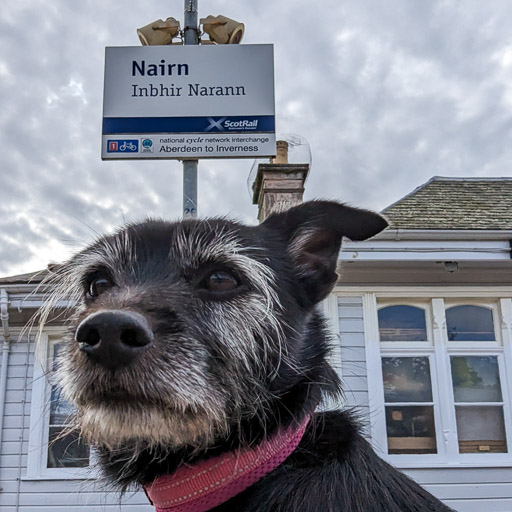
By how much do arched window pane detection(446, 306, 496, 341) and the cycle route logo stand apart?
14.0ft

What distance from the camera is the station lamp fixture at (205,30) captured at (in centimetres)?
480

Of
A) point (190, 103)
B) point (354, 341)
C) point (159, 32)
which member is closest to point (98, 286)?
point (190, 103)

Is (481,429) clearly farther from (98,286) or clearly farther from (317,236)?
(98,286)

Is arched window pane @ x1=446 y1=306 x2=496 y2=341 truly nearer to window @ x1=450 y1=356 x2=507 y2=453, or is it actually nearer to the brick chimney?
window @ x1=450 y1=356 x2=507 y2=453

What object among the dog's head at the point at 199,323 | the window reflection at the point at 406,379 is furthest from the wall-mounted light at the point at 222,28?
the window reflection at the point at 406,379

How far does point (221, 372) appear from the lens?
1.62 meters

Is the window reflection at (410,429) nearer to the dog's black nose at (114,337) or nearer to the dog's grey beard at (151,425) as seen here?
the dog's grey beard at (151,425)

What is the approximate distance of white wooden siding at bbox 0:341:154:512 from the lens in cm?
657

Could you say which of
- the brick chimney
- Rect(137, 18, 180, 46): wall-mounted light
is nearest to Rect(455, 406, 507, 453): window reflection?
the brick chimney

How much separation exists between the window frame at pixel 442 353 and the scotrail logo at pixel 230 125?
2.81 m

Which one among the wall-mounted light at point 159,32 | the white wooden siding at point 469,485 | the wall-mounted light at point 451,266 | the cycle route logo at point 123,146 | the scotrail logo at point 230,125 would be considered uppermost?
the wall-mounted light at point 159,32

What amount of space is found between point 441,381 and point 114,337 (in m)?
5.70

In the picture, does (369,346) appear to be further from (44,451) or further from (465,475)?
(44,451)

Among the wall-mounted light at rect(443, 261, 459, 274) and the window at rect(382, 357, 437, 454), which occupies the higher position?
the wall-mounted light at rect(443, 261, 459, 274)
